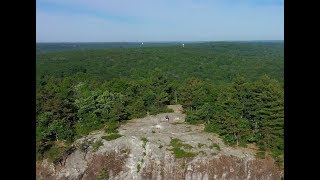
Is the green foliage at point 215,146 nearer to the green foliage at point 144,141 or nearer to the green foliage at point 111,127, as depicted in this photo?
the green foliage at point 144,141

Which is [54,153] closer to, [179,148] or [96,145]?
[96,145]

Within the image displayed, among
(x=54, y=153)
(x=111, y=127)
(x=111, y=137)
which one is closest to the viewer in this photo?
(x=54, y=153)

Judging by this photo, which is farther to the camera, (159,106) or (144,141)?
(159,106)

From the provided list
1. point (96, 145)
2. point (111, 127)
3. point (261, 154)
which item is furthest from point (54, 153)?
point (261, 154)

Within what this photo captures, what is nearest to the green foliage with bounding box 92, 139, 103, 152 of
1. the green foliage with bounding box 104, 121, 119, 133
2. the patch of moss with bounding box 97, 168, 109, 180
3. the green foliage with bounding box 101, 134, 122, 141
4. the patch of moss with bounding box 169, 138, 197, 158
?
the green foliage with bounding box 101, 134, 122, 141

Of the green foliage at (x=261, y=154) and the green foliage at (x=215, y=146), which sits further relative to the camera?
the green foliage at (x=215, y=146)

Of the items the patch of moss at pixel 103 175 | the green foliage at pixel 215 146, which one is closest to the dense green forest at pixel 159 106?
the green foliage at pixel 215 146

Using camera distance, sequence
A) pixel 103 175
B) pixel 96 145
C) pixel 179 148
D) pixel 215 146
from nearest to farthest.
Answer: pixel 103 175, pixel 179 148, pixel 215 146, pixel 96 145
